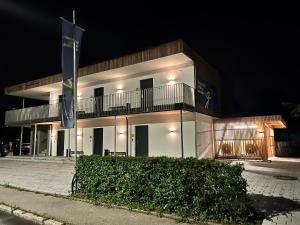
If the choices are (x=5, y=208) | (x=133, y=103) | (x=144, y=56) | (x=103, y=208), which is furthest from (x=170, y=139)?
(x=5, y=208)

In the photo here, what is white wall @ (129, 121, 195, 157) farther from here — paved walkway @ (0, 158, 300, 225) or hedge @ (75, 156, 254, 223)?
hedge @ (75, 156, 254, 223)

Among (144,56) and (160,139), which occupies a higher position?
(144,56)

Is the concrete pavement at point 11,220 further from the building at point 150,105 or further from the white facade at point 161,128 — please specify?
the white facade at point 161,128

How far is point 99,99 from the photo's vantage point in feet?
62.5

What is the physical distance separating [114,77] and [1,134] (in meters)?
23.2

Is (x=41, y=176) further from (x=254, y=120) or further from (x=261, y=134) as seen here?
(x=261, y=134)

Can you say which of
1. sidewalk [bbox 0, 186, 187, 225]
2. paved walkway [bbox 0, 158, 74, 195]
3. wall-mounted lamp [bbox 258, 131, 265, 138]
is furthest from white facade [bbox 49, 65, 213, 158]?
sidewalk [bbox 0, 186, 187, 225]

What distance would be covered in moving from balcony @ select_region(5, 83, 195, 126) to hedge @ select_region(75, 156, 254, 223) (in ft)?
22.6

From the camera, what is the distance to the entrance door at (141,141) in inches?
645

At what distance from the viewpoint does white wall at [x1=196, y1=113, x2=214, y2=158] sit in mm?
15117

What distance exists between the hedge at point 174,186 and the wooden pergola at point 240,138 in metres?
11.8

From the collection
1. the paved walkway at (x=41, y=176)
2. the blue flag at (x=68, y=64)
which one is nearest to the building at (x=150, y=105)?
the paved walkway at (x=41, y=176)

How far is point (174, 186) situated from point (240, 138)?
12.9m

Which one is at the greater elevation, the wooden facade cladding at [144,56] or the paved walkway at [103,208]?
the wooden facade cladding at [144,56]
